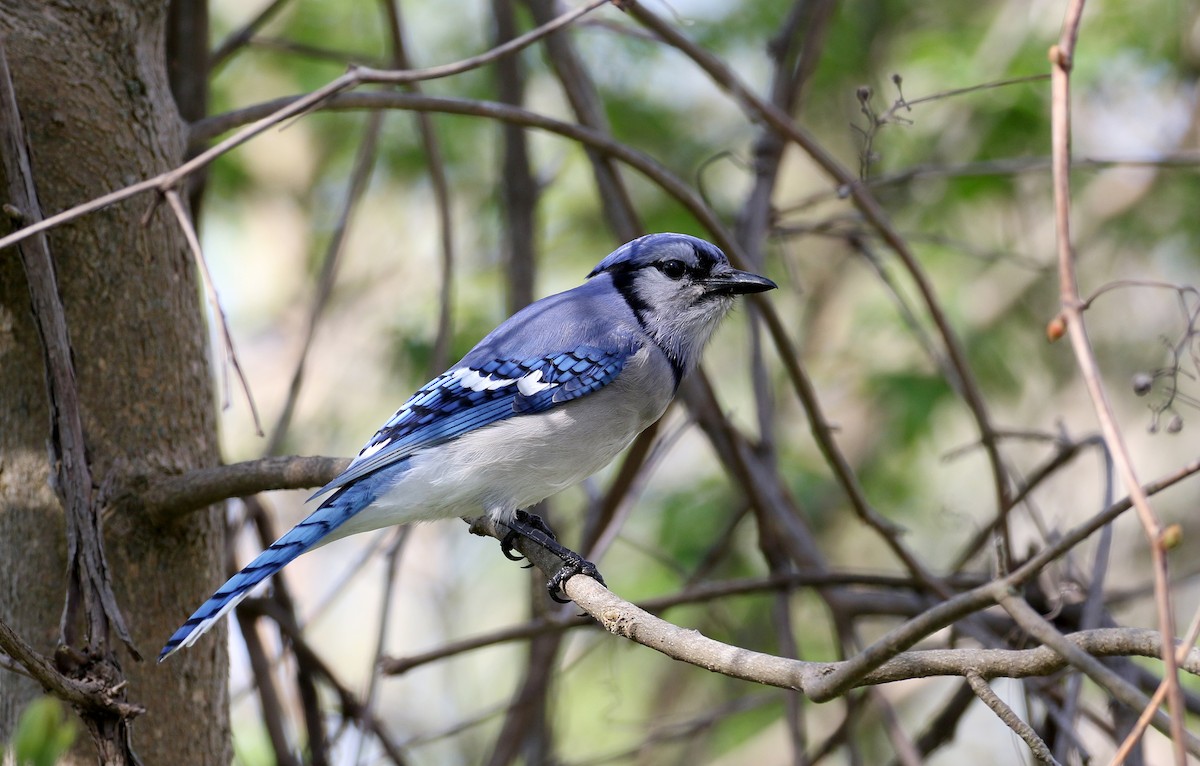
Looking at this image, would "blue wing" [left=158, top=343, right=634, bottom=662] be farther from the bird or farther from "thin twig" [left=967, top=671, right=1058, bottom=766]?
"thin twig" [left=967, top=671, right=1058, bottom=766]

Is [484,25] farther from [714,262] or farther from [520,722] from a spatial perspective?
[520,722]

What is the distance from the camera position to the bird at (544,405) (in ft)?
8.38

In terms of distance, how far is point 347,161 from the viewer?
19.3 feet

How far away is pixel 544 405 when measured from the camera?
272cm

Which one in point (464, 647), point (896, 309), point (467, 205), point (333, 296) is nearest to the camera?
point (464, 647)

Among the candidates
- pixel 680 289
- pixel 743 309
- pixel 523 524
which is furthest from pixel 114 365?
pixel 743 309

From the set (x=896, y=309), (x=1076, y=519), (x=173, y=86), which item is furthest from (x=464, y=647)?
(x=1076, y=519)

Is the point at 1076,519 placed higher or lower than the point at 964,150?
lower

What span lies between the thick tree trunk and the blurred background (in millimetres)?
1099

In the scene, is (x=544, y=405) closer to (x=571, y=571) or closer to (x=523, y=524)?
(x=523, y=524)

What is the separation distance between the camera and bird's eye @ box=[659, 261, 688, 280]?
10.0ft

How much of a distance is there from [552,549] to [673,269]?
0.87 m

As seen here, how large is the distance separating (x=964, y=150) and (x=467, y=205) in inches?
92.3

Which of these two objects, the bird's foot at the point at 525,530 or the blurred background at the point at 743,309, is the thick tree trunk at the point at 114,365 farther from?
the blurred background at the point at 743,309
